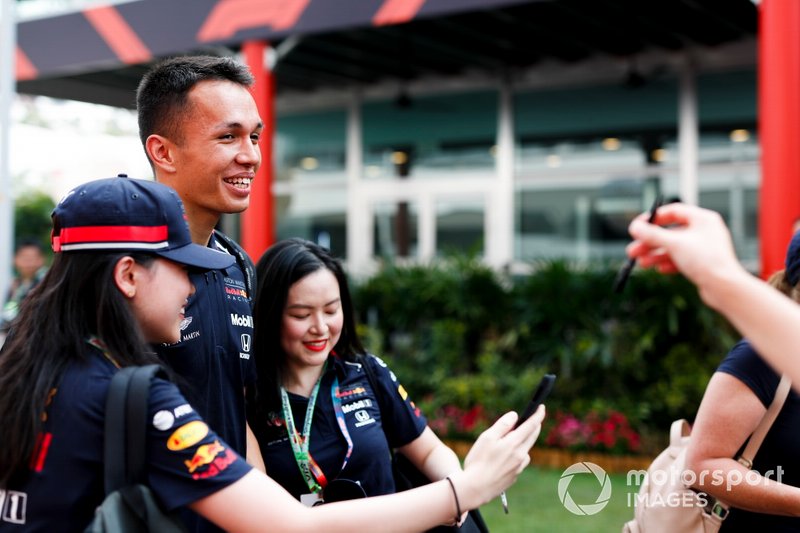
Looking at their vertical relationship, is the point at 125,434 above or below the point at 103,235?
below

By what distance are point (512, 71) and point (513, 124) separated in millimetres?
701

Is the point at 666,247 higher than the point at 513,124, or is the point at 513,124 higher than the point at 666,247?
the point at 513,124

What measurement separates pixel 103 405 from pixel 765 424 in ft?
Answer: 5.76

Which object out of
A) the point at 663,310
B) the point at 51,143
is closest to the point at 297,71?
the point at 663,310

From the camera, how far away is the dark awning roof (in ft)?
30.0

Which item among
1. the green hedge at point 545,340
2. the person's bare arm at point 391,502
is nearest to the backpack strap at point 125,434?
the person's bare arm at point 391,502

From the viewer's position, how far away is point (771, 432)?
246cm

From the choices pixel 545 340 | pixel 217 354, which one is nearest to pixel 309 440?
pixel 217 354

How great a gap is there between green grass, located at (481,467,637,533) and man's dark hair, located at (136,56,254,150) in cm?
408

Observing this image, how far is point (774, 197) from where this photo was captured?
668cm

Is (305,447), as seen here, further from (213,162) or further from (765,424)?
(765,424)

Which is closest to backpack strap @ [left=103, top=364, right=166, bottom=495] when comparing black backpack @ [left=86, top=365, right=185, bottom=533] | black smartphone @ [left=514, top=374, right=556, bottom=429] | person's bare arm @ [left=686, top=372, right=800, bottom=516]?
black backpack @ [left=86, top=365, right=185, bottom=533]

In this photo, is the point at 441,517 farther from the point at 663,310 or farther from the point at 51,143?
the point at 51,143

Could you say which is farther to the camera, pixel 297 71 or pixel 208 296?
pixel 297 71
